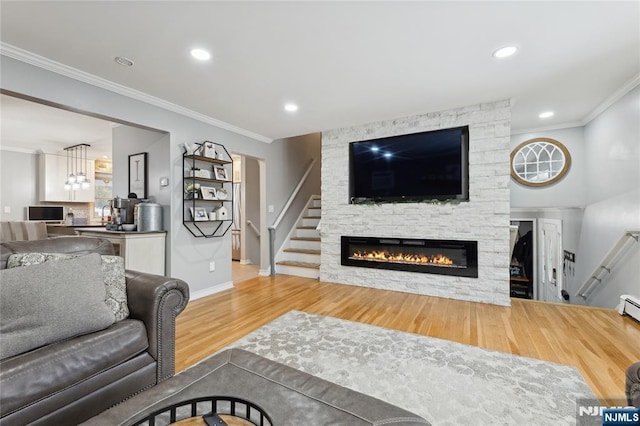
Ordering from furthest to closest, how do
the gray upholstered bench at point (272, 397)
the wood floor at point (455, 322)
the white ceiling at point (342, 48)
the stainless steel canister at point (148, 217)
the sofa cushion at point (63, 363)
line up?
the stainless steel canister at point (148, 217)
the wood floor at point (455, 322)
the white ceiling at point (342, 48)
the sofa cushion at point (63, 363)
the gray upholstered bench at point (272, 397)

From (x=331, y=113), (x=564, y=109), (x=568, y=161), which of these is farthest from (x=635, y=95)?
(x=331, y=113)

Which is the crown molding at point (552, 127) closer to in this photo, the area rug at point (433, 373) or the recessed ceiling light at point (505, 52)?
the recessed ceiling light at point (505, 52)

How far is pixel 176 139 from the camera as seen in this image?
3.49 m

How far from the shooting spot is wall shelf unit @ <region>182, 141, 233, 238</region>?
3.57 m

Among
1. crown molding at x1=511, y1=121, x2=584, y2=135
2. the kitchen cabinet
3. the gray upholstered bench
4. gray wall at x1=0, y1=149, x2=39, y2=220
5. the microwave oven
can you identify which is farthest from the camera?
the microwave oven

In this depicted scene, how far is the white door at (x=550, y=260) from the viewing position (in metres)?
4.66

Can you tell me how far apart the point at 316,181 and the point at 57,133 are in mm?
4888

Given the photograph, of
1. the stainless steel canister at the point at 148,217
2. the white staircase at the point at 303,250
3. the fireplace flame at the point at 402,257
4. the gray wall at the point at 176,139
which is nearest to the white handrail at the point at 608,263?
the fireplace flame at the point at 402,257

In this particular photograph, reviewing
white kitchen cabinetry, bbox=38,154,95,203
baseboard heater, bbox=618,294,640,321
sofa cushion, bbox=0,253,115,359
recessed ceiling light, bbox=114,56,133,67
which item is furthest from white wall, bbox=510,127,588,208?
white kitchen cabinetry, bbox=38,154,95,203

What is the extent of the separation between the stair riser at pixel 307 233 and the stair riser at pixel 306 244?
0.24 metres

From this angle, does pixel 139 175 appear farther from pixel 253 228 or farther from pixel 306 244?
pixel 306 244

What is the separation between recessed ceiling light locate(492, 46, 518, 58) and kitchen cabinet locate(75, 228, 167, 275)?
3906mm

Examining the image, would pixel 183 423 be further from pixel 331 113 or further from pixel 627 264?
pixel 627 264

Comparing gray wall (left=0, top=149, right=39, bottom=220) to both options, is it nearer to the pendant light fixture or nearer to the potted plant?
the pendant light fixture
